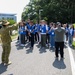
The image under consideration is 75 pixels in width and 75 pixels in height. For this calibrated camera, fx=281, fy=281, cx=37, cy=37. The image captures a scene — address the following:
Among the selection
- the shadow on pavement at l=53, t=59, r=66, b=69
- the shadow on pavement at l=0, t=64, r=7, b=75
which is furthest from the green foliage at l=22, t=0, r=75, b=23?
the shadow on pavement at l=0, t=64, r=7, b=75

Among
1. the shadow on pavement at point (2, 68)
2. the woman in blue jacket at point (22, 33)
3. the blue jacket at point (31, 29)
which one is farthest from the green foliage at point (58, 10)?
the shadow on pavement at point (2, 68)

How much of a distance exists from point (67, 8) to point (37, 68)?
6808 centimetres

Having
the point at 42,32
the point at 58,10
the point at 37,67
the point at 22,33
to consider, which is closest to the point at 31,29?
the point at 42,32

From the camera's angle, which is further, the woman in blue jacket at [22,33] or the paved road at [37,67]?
the woman in blue jacket at [22,33]

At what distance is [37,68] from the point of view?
1080 centimetres

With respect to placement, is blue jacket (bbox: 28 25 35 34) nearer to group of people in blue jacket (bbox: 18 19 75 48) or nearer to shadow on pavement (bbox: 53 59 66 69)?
group of people in blue jacket (bbox: 18 19 75 48)

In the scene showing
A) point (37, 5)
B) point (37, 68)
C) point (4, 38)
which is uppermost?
point (37, 5)

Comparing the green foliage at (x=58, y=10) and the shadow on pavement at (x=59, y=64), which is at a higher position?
the green foliage at (x=58, y=10)

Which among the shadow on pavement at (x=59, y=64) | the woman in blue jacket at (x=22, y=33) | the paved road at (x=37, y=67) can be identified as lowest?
the shadow on pavement at (x=59, y=64)

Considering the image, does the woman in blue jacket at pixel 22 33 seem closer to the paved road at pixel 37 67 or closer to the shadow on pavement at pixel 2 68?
the paved road at pixel 37 67

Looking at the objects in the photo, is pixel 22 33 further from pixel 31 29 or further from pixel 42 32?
pixel 42 32

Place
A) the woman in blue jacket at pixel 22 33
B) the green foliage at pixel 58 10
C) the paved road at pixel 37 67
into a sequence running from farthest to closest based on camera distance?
1. the green foliage at pixel 58 10
2. the woman in blue jacket at pixel 22 33
3. the paved road at pixel 37 67

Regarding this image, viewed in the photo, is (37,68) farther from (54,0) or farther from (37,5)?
(37,5)

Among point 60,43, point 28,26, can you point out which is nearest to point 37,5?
point 28,26
